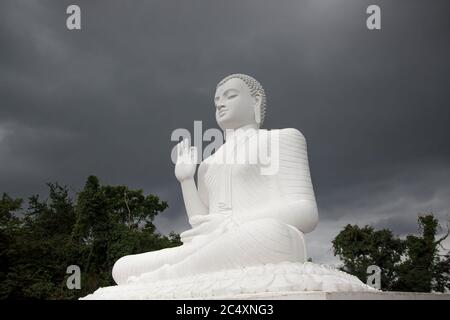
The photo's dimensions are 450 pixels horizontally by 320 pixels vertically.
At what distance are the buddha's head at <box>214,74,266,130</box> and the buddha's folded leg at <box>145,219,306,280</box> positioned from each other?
8.90ft

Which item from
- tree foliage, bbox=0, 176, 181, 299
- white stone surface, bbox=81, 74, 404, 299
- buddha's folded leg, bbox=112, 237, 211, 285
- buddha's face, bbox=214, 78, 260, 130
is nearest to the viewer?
white stone surface, bbox=81, 74, 404, 299

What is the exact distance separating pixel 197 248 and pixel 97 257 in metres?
15.3

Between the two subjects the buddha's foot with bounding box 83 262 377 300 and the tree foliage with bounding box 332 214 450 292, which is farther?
the tree foliage with bounding box 332 214 450 292

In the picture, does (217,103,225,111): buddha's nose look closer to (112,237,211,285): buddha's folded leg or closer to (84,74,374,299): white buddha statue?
(84,74,374,299): white buddha statue

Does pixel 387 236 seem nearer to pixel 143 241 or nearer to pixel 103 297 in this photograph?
pixel 143 241

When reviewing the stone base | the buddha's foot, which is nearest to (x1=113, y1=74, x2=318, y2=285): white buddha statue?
the buddha's foot

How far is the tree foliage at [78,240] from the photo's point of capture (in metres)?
19.5

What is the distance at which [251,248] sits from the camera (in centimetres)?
673

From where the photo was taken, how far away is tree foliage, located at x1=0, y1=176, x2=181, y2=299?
63.8 ft

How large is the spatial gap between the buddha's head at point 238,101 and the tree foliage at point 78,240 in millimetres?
12101

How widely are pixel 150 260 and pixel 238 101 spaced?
2.97 metres

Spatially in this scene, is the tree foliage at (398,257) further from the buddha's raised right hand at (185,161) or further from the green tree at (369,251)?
the buddha's raised right hand at (185,161)
